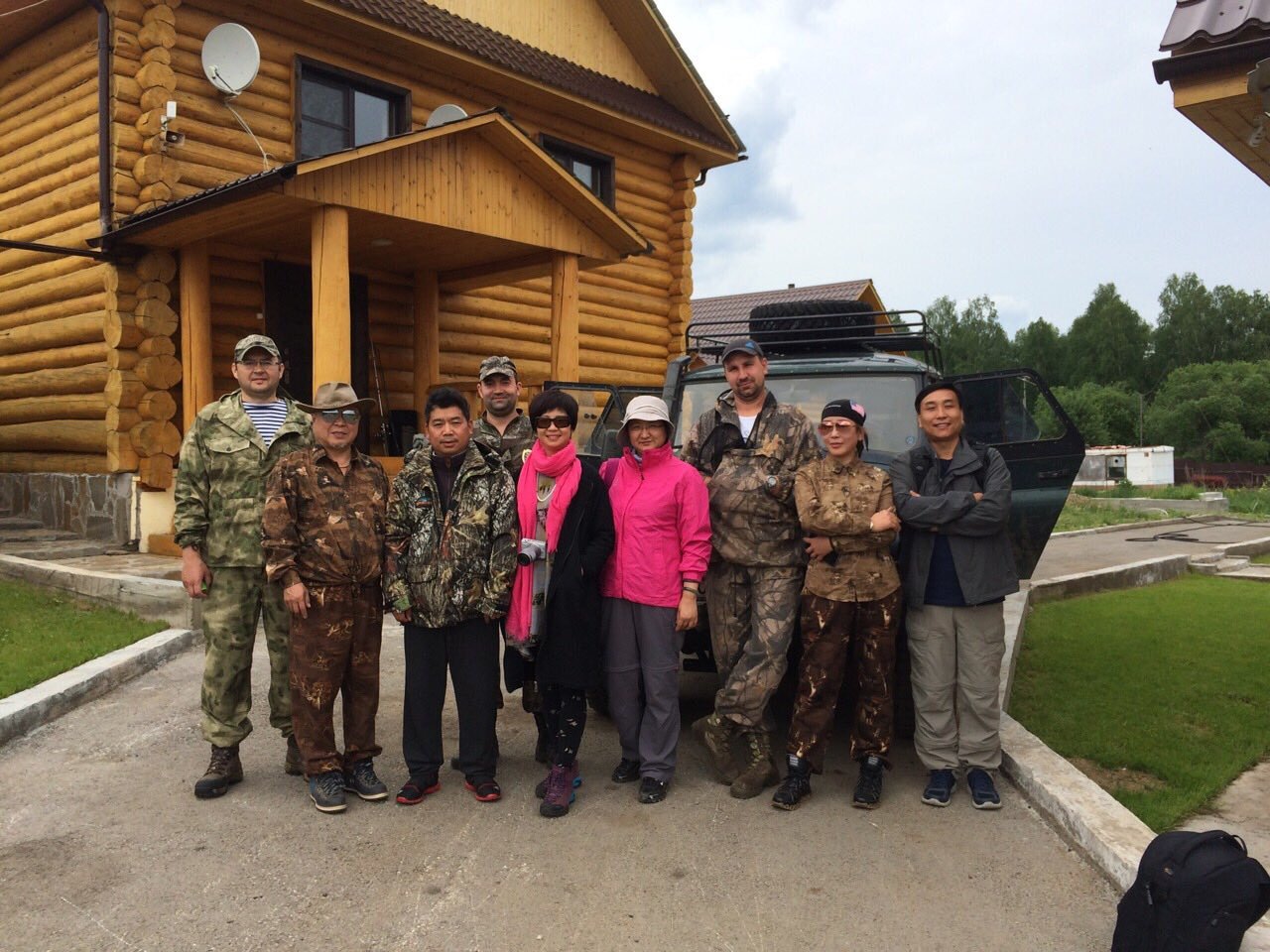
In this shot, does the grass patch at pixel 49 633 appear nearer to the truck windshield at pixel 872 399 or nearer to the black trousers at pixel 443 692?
the black trousers at pixel 443 692

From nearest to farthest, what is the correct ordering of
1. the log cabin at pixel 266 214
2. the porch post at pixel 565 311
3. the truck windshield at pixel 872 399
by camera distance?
the truck windshield at pixel 872 399 < the log cabin at pixel 266 214 < the porch post at pixel 565 311

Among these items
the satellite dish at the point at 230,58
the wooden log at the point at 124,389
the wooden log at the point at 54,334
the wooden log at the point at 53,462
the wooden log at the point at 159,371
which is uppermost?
the satellite dish at the point at 230,58

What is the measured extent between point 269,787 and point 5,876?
1.14 m

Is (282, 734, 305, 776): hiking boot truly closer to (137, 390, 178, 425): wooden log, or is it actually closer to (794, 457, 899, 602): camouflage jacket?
(794, 457, 899, 602): camouflage jacket

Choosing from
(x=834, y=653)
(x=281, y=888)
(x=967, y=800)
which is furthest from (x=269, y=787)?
(x=967, y=800)

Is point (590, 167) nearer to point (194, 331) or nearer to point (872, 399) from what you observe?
point (194, 331)

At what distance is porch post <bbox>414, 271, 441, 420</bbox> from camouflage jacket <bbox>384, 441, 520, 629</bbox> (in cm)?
819

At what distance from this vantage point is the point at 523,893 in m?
3.55

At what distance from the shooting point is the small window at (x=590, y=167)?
14498mm

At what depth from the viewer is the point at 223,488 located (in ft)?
14.9

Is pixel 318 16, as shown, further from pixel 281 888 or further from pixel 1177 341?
pixel 1177 341

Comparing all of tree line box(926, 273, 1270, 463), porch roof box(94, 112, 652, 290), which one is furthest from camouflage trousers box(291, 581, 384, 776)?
tree line box(926, 273, 1270, 463)

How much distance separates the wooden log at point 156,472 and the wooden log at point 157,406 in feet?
1.29

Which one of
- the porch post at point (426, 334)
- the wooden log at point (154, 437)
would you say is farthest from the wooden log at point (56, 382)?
the porch post at point (426, 334)
